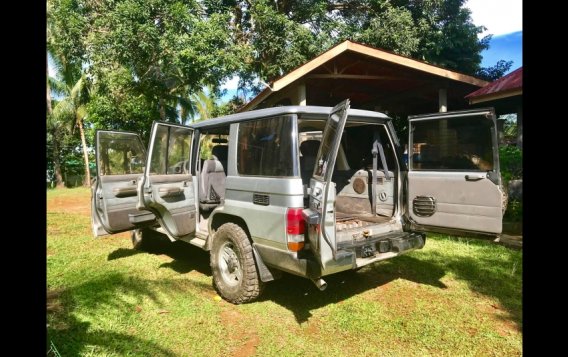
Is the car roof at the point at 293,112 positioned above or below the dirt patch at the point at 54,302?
above

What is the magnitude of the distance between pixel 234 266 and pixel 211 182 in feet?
4.98

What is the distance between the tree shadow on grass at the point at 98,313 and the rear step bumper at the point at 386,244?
2010 mm

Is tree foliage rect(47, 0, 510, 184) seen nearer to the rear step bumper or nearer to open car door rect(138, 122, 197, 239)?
open car door rect(138, 122, 197, 239)

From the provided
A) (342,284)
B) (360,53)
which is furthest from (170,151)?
(360,53)

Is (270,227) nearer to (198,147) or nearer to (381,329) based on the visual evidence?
(381,329)

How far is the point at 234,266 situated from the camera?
415 cm

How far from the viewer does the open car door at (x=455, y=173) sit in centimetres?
384

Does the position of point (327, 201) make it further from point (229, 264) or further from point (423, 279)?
point (423, 279)

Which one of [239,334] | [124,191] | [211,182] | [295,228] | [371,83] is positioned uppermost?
[371,83]

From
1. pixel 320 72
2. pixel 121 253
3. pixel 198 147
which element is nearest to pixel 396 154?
pixel 198 147

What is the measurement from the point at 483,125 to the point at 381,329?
8.15ft

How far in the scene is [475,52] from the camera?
15.3m

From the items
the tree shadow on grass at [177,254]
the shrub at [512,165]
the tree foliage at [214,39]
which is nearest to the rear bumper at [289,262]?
the tree shadow on grass at [177,254]

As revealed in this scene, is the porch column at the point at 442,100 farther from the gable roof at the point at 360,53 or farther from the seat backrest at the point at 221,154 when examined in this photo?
the seat backrest at the point at 221,154
